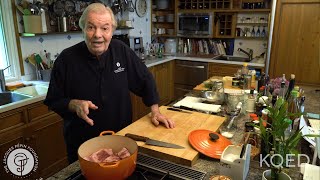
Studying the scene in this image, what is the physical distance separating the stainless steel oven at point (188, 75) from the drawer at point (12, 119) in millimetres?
2763

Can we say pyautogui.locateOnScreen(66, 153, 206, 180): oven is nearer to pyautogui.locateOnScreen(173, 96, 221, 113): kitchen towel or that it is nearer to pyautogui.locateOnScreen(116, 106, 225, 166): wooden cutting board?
pyautogui.locateOnScreen(116, 106, 225, 166): wooden cutting board

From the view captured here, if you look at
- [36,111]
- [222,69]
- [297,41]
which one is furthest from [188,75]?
[36,111]

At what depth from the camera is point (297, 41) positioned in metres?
3.60

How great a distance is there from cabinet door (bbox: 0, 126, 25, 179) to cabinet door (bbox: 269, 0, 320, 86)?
330 centimetres

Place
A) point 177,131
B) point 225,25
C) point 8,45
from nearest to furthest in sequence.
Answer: point 177,131 → point 8,45 → point 225,25

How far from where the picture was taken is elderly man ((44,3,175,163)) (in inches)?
58.4

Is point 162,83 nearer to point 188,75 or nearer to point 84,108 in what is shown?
point 188,75

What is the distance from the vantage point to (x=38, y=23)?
2.57 meters

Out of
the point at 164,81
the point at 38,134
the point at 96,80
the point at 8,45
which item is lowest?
the point at 38,134

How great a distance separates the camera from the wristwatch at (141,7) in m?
4.25

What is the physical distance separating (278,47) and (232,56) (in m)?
0.88

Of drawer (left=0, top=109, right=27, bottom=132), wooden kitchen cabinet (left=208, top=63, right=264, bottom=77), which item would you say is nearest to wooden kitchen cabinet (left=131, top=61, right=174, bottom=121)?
wooden kitchen cabinet (left=208, top=63, right=264, bottom=77)

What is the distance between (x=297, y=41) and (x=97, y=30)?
3142mm

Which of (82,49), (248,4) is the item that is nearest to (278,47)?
(248,4)
